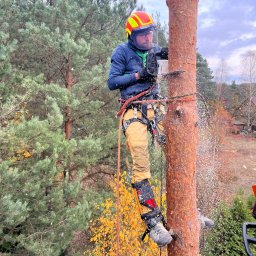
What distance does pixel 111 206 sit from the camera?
11492 millimetres

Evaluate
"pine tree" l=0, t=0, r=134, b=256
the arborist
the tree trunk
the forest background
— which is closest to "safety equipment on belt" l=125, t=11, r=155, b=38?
the arborist

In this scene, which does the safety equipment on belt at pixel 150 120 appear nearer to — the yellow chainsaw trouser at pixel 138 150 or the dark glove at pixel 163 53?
the yellow chainsaw trouser at pixel 138 150

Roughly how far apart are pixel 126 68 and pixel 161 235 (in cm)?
172

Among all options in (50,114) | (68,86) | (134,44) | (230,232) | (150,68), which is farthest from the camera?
(68,86)

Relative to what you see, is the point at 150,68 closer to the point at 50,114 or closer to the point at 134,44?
the point at 134,44

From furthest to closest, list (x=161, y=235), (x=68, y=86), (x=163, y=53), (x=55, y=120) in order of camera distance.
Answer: (x=68, y=86) < (x=55, y=120) < (x=163, y=53) < (x=161, y=235)

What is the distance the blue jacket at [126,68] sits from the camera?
11.7ft

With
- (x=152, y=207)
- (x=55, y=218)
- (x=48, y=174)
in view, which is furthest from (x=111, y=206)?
(x=152, y=207)

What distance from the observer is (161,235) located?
9.81ft

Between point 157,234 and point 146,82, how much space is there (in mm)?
1531

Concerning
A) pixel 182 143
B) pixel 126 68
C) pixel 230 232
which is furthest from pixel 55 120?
pixel 230 232

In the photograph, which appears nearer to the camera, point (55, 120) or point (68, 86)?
point (55, 120)

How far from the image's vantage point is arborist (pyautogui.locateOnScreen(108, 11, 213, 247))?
333 cm

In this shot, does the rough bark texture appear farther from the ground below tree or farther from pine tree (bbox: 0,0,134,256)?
the ground below tree
